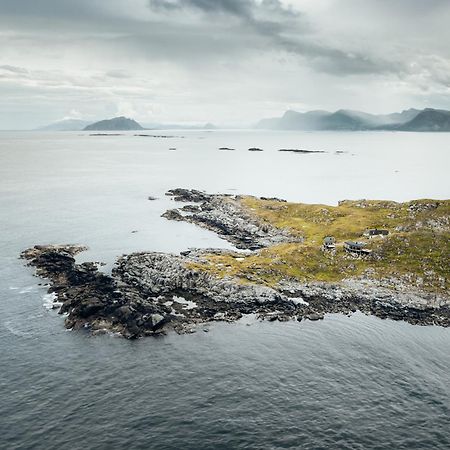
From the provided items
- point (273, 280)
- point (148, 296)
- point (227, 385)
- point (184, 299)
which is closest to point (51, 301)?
point (148, 296)

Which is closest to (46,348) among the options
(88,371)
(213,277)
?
(88,371)

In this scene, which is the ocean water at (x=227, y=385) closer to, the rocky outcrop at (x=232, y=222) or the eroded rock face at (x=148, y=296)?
the eroded rock face at (x=148, y=296)

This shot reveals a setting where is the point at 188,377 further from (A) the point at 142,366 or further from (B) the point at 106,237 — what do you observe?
(B) the point at 106,237

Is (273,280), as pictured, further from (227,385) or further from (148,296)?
(227,385)

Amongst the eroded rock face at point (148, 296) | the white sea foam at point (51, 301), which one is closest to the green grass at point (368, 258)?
the eroded rock face at point (148, 296)

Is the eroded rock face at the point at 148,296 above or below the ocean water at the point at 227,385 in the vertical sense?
above

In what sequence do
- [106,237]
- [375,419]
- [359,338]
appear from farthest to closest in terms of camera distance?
[106,237] < [359,338] < [375,419]

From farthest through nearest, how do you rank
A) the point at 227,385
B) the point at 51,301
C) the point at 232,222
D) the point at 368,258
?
the point at 232,222, the point at 368,258, the point at 51,301, the point at 227,385
